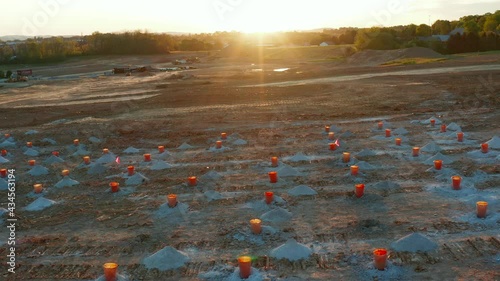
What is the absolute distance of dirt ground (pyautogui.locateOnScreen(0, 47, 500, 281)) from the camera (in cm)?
588

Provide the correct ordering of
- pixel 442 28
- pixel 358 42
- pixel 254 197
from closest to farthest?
pixel 254 197 → pixel 358 42 → pixel 442 28

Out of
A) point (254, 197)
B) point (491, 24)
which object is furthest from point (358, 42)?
point (254, 197)

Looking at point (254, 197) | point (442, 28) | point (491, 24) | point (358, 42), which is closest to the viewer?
point (254, 197)

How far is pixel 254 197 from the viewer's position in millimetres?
8406

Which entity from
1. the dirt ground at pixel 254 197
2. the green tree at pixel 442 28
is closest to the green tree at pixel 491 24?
the green tree at pixel 442 28

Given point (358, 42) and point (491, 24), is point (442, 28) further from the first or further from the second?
point (358, 42)

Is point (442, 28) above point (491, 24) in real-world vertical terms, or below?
below

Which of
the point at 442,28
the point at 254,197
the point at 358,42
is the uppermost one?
the point at 442,28

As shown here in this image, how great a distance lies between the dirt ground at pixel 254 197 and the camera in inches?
231

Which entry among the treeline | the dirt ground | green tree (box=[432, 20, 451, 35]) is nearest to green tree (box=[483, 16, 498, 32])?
the treeline

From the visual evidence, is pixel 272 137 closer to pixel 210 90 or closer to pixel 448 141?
pixel 448 141

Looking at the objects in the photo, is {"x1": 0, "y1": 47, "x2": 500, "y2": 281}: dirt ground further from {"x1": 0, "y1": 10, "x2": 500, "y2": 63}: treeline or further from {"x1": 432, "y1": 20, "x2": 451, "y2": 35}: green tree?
{"x1": 432, "y1": 20, "x2": 451, "y2": 35}: green tree

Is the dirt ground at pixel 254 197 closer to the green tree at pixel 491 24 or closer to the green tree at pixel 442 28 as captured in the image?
the green tree at pixel 491 24

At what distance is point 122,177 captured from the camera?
33.4 feet
